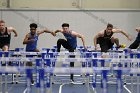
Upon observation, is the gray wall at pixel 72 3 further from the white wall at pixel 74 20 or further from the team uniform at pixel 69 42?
the team uniform at pixel 69 42

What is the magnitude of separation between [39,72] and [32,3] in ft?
34.8

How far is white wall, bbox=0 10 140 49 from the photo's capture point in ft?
48.6

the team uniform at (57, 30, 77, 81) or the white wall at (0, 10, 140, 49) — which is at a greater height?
the white wall at (0, 10, 140, 49)

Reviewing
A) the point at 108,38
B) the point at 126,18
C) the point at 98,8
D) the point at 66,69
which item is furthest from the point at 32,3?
the point at 66,69

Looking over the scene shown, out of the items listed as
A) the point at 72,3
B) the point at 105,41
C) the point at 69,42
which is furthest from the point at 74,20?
the point at 105,41

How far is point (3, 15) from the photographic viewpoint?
14844 millimetres

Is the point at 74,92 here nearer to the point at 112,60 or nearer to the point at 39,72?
the point at 112,60

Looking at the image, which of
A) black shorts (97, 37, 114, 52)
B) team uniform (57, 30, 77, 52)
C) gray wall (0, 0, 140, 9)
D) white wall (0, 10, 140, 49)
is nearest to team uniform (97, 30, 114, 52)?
black shorts (97, 37, 114, 52)

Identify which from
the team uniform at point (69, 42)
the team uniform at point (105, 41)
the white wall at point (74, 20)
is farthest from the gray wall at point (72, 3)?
the team uniform at point (105, 41)

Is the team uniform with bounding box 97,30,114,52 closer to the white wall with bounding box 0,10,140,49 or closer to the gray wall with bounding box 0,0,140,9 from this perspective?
the white wall with bounding box 0,10,140,49

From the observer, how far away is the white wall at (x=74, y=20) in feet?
48.6

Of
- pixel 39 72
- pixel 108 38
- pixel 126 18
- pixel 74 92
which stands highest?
pixel 126 18

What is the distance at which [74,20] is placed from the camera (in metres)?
14.9

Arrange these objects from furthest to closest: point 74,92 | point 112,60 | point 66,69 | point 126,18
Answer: point 126,18 < point 74,92 < point 112,60 < point 66,69
